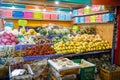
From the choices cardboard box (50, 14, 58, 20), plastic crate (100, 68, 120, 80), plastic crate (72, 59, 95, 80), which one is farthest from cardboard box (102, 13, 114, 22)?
cardboard box (50, 14, 58, 20)

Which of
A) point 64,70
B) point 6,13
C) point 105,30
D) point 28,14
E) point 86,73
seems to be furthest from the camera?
point 28,14

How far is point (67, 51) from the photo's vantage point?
12.9ft

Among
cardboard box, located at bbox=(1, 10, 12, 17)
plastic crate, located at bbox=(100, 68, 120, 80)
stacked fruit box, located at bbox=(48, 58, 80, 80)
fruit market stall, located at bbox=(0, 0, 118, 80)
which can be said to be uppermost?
cardboard box, located at bbox=(1, 10, 12, 17)

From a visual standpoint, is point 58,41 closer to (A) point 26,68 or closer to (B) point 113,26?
(A) point 26,68

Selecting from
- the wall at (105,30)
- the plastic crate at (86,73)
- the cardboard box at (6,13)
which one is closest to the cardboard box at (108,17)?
the wall at (105,30)

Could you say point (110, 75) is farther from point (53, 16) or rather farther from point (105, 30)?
point (53, 16)

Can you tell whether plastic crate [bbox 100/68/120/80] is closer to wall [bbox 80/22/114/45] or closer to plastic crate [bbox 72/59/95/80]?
plastic crate [bbox 72/59/95/80]

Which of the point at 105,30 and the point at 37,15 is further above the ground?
the point at 37,15

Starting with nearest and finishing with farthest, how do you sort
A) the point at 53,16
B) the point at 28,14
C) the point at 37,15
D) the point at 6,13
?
the point at 6,13 < the point at 28,14 < the point at 37,15 < the point at 53,16

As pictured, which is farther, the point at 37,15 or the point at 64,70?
the point at 37,15

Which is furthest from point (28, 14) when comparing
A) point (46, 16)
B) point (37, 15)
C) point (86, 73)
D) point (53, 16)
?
point (86, 73)

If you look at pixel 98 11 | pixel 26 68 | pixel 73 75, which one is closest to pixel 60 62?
pixel 73 75

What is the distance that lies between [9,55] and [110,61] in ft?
9.89

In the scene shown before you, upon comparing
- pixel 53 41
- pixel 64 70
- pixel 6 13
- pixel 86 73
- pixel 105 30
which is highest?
pixel 6 13
